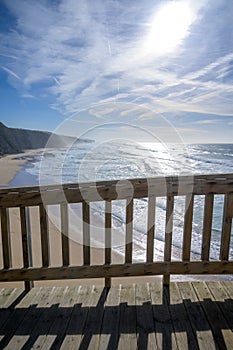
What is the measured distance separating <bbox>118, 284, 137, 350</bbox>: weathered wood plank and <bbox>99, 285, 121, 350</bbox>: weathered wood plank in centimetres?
3

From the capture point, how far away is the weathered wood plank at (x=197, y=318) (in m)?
1.43

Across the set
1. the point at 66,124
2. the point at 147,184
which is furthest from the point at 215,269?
the point at 66,124

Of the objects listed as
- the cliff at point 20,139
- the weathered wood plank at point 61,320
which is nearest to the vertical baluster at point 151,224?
the weathered wood plank at point 61,320

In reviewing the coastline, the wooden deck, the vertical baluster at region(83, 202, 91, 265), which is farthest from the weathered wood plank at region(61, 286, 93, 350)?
the coastline

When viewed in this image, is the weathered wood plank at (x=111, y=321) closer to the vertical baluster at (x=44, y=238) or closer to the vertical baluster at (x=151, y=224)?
the vertical baluster at (x=151, y=224)

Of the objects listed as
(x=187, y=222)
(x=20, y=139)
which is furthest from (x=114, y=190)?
(x=20, y=139)

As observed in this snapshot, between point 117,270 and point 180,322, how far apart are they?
60cm

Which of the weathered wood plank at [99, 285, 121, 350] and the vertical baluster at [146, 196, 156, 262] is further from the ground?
the vertical baluster at [146, 196, 156, 262]

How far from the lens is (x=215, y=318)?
165cm

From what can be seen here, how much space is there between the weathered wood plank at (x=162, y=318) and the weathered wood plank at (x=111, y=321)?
0.90ft

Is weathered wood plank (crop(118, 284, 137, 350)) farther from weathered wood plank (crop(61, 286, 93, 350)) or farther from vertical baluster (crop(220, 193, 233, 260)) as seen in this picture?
vertical baluster (crop(220, 193, 233, 260))

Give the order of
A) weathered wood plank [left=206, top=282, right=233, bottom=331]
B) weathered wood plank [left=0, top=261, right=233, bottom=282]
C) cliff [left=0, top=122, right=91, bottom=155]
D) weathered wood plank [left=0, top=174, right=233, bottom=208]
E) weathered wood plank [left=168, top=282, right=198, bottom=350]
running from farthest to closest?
cliff [left=0, top=122, right=91, bottom=155] < weathered wood plank [left=0, top=261, right=233, bottom=282] < weathered wood plank [left=0, top=174, right=233, bottom=208] < weathered wood plank [left=206, top=282, right=233, bottom=331] < weathered wood plank [left=168, top=282, right=198, bottom=350]

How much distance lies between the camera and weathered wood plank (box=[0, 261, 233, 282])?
1.90 metres

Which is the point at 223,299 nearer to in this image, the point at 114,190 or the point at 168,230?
the point at 168,230
